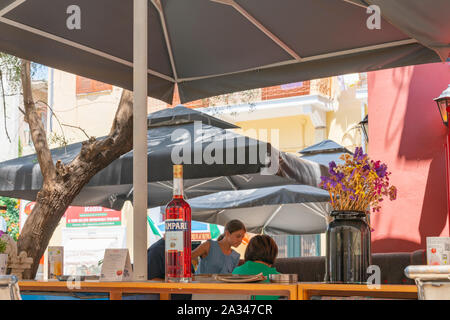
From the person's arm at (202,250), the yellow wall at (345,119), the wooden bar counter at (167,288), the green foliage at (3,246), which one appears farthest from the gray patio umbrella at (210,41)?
the yellow wall at (345,119)

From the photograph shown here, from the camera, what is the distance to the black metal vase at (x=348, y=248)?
87.2 inches

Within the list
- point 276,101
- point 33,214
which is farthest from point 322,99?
point 33,214

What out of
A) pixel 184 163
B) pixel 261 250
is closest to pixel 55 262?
pixel 261 250

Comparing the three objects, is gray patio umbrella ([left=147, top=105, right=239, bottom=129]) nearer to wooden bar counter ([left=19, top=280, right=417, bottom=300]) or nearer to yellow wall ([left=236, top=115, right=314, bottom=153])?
wooden bar counter ([left=19, top=280, right=417, bottom=300])

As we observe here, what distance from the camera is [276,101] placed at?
16906mm

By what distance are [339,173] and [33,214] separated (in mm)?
4906

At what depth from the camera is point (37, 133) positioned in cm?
712

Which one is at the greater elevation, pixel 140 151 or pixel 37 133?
pixel 37 133

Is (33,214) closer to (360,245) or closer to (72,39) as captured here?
(72,39)

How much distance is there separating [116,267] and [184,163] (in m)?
3.13

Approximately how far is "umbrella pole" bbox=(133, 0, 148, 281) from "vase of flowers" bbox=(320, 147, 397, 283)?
0.80 m

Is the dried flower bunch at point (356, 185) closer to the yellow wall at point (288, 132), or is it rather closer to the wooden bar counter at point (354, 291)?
the wooden bar counter at point (354, 291)

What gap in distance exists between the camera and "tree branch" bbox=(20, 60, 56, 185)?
6.54m

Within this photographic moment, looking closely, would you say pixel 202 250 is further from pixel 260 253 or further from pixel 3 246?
pixel 3 246
